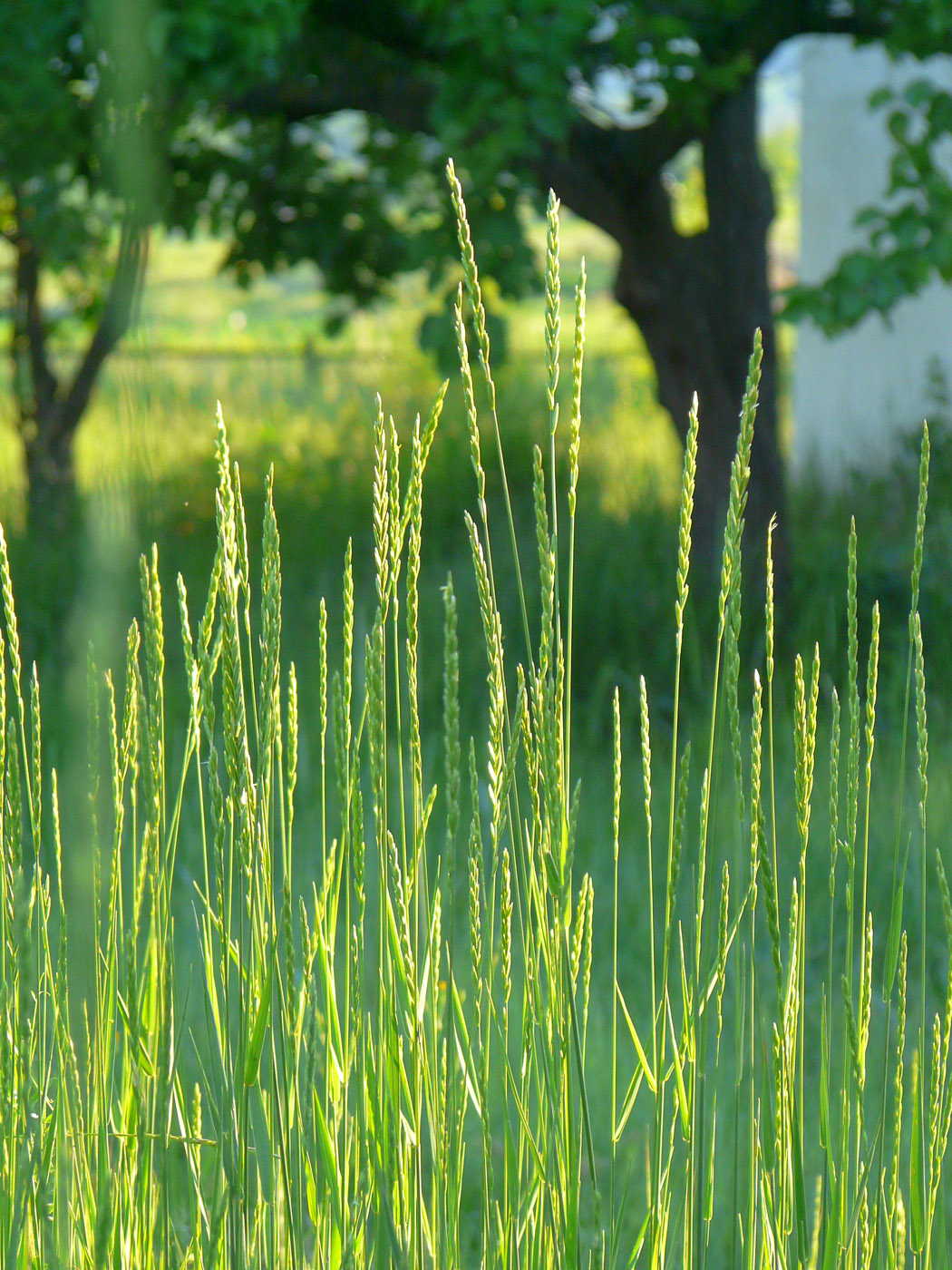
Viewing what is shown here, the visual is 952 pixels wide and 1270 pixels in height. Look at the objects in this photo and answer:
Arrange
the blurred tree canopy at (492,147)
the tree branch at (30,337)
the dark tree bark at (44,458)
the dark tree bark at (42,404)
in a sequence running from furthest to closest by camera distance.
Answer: the tree branch at (30,337) → the dark tree bark at (42,404) → the dark tree bark at (44,458) → the blurred tree canopy at (492,147)

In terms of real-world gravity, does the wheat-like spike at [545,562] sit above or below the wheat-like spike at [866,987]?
above

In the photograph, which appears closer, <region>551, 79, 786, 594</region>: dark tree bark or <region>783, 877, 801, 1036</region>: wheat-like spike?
<region>783, 877, 801, 1036</region>: wheat-like spike

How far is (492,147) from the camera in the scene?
309 centimetres

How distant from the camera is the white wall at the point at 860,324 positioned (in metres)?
6.78

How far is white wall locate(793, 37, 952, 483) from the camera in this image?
678cm

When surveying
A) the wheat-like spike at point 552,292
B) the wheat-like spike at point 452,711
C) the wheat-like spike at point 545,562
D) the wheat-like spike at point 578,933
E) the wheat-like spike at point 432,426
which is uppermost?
the wheat-like spike at point 552,292

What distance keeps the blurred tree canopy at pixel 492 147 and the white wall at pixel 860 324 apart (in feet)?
8.22

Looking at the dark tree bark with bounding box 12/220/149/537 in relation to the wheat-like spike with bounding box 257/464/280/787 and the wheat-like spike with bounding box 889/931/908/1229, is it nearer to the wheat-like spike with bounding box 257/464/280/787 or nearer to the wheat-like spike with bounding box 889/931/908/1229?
the wheat-like spike with bounding box 257/464/280/787

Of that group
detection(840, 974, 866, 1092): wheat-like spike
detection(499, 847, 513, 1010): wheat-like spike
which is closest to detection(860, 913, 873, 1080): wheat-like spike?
detection(840, 974, 866, 1092): wheat-like spike

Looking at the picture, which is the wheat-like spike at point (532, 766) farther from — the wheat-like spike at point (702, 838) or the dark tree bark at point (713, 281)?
the dark tree bark at point (713, 281)

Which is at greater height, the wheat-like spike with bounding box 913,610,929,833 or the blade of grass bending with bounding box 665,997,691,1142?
the wheat-like spike with bounding box 913,610,929,833

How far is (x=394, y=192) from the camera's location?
16.6ft

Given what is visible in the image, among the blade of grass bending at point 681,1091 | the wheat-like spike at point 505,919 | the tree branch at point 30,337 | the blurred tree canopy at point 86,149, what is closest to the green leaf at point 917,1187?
the blade of grass bending at point 681,1091

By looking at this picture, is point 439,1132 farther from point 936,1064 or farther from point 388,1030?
point 936,1064
